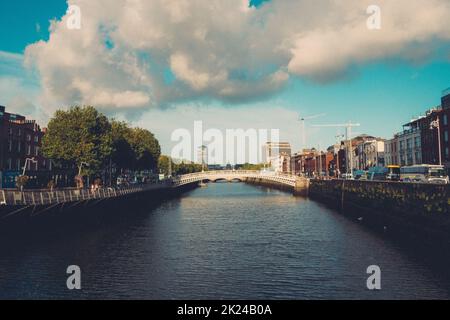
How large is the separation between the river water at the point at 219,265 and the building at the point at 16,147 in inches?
1391

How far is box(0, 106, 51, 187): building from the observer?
2795 inches

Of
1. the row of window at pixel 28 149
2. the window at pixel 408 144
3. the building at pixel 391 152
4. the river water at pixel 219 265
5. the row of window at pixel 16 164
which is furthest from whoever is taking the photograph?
the building at pixel 391 152

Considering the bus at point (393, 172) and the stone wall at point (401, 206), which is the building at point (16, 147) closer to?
the stone wall at point (401, 206)

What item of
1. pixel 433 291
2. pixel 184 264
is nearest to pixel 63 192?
pixel 184 264

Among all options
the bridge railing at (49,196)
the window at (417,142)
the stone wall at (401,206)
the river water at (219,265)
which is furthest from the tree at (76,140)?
the window at (417,142)

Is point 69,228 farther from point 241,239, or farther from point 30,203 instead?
point 241,239

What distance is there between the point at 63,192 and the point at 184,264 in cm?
2758

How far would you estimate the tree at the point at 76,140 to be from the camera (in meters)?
68.4

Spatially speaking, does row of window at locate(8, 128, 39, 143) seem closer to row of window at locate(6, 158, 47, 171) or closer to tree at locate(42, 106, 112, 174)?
row of window at locate(6, 158, 47, 171)

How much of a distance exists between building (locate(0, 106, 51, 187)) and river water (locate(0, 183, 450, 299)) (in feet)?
116

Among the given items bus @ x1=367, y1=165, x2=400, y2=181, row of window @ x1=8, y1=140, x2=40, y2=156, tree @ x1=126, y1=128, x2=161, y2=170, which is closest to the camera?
bus @ x1=367, y1=165, x2=400, y2=181

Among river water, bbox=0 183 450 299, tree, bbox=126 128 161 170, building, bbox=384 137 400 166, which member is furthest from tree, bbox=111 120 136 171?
building, bbox=384 137 400 166

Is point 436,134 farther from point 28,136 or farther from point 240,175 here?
point 28,136

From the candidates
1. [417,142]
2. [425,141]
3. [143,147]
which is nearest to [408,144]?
[417,142]
